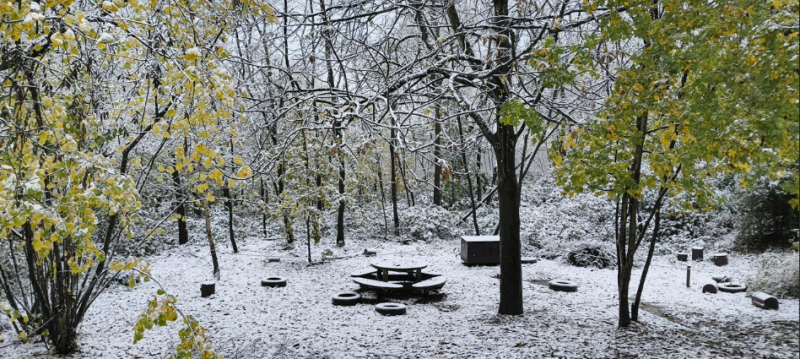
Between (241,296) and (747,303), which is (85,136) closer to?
(241,296)

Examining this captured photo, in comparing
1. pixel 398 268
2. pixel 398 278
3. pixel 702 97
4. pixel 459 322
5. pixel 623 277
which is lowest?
pixel 459 322

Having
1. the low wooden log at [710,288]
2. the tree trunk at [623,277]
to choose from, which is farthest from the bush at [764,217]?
the tree trunk at [623,277]

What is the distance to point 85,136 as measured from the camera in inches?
193

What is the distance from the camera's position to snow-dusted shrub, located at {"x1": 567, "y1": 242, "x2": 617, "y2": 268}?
39.2 ft

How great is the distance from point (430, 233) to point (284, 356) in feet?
35.9

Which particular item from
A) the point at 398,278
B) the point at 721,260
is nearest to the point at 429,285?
the point at 398,278

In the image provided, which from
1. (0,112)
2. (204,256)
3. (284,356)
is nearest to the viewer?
(0,112)

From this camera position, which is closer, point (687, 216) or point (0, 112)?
point (0, 112)

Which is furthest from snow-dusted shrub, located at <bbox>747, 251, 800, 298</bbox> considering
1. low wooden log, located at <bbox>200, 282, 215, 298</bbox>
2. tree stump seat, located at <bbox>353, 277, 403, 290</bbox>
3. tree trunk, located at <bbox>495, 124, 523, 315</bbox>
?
low wooden log, located at <bbox>200, 282, 215, 298</bbox>

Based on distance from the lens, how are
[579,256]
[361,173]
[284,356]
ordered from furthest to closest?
[361,173]
[579,256]
[284,356]

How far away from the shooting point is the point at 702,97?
4168mm

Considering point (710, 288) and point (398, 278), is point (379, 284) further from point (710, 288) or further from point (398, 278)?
point (710, 288)

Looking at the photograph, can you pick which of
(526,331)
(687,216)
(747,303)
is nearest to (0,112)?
(526,331)

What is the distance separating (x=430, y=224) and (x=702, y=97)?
12924mm
